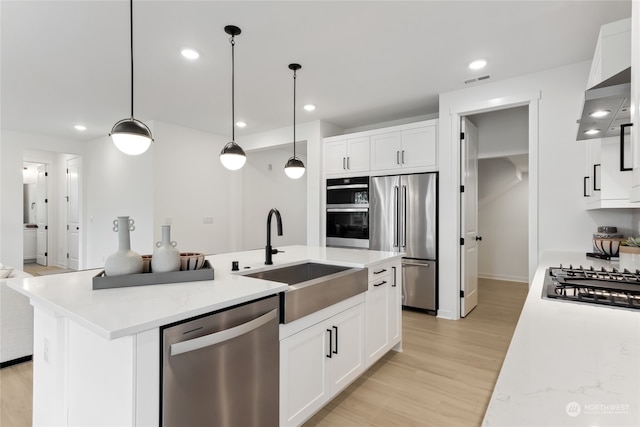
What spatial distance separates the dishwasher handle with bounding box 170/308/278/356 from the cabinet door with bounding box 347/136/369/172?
324cm

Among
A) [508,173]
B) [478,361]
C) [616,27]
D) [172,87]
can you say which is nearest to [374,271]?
[478,361]

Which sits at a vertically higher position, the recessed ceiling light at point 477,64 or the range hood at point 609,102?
the recessed ceiling light at point 477,64

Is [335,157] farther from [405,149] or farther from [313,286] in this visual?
[313,286]

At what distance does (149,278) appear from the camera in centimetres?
152

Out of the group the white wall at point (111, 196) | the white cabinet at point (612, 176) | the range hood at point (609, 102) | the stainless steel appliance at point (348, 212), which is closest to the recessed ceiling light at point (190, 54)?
the white wall at point (111, 196)

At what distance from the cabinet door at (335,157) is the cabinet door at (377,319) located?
2.41 m

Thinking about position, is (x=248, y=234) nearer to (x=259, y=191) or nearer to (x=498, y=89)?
(x=259, y=191)

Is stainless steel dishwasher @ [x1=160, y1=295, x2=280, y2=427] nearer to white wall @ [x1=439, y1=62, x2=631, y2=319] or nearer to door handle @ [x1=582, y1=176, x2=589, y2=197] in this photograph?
door handle @ [x1=582, y1=176, x2=589, y2=197]

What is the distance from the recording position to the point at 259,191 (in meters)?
6.40

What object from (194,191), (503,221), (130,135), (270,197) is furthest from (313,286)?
(503,221)

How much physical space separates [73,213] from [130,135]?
658cm

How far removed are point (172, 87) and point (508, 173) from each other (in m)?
5.56

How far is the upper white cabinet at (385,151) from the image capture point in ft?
12.7

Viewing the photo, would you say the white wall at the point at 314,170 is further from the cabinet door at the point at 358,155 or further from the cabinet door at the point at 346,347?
the cabinet door at the point at 346,347
